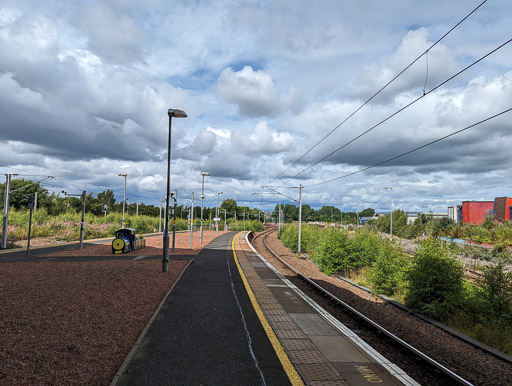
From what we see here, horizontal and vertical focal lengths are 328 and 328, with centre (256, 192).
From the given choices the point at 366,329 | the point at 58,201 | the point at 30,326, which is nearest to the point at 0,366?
the point at 30,326

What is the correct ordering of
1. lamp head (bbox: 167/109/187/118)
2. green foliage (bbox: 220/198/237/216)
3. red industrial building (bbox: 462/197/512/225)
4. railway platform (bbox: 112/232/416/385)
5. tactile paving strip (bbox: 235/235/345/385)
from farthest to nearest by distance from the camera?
green foliage (bbox: 220/198/237/216) → red industrial building (bbox: 462/197/512/225) → lamp head (bbox: 167/109/187/118) → tactile paving strip (bbox: 235/235/345/385) → railway platform (bbox: 112/232/416/385)

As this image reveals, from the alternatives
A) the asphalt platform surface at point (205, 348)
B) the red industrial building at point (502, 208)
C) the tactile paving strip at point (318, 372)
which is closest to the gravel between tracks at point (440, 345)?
the tactile paving strip at point (318, 372)

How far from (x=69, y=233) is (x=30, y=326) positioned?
3420 cm

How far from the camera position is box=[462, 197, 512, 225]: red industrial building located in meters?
Answer: 53.0

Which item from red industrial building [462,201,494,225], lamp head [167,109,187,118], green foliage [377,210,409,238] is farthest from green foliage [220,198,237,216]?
lamp head [167,109,187,118]

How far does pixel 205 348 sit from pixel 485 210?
2735 inches

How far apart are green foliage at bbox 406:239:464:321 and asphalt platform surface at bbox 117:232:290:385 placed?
6457 mm

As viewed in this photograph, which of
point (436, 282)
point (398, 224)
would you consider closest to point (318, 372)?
point (436, 282)

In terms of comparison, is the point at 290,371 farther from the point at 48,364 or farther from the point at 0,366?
the point at 0,366

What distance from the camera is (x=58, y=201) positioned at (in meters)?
69.4

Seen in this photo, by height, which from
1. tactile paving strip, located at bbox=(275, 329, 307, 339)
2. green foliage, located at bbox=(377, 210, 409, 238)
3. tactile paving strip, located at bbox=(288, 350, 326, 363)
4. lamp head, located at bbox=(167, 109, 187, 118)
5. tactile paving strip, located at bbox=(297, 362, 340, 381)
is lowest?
tactile paving strip, located at bbox=(275, 329, 307, 339)

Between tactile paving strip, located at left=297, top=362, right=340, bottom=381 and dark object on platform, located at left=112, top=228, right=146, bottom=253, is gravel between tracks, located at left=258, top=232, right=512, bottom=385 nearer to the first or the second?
tactile paving strip, located at left=297, top=362, right=340, bottom=381

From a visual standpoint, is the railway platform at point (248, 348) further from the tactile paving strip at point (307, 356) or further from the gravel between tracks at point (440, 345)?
the gravel between tracks at point (440, 345)

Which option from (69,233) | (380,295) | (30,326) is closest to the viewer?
(30,326)
